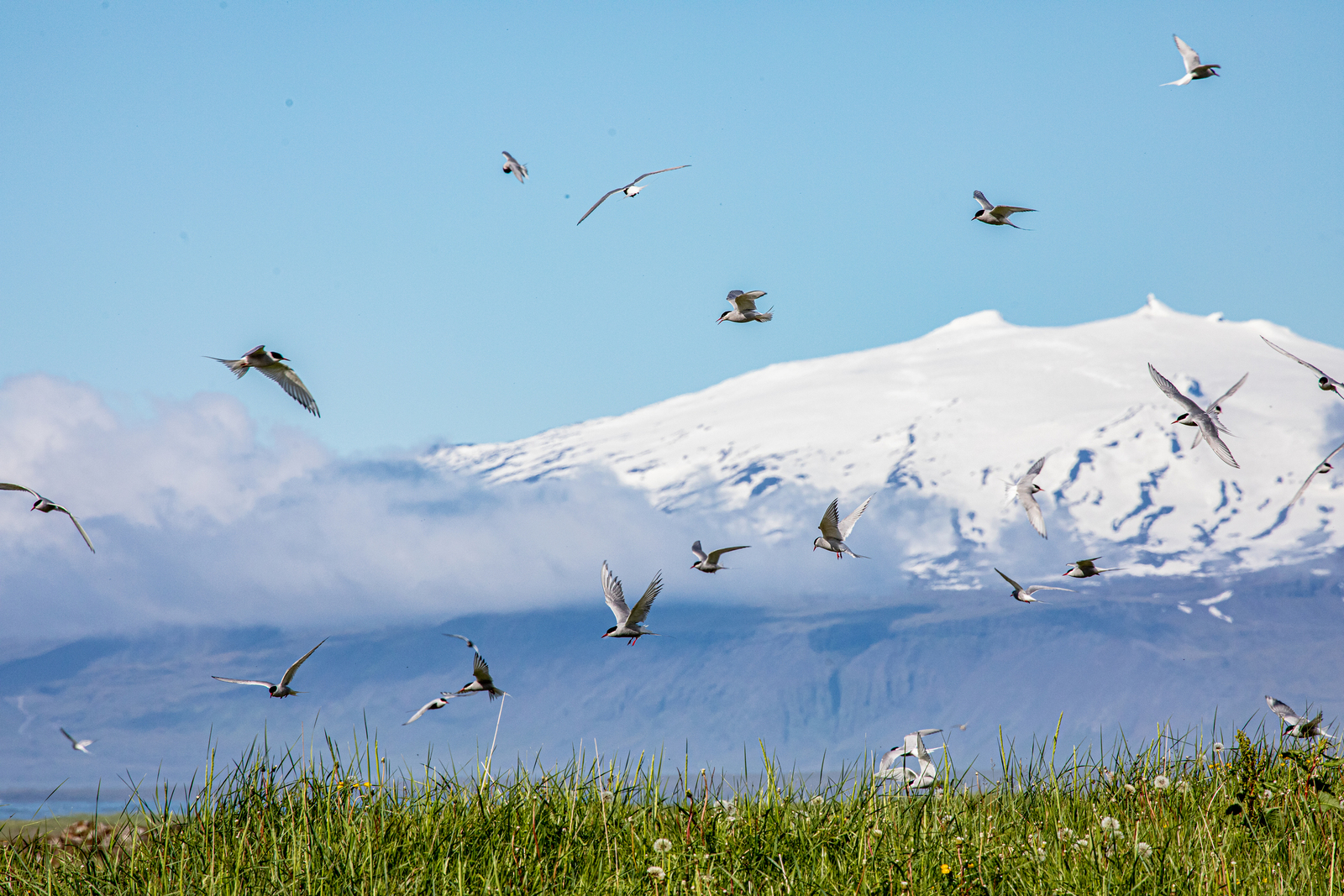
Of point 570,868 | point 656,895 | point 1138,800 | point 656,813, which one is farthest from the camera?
point 1138,800

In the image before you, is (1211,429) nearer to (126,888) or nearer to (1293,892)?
(1293,892)

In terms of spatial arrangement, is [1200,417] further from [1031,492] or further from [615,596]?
[615,596]

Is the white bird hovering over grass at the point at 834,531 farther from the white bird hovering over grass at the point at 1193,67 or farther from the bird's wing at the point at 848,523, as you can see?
the white bird hovering over grass at the point at 1193,67

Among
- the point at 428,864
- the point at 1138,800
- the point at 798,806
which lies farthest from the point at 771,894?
the point at 1138,800

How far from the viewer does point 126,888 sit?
6.68 metres

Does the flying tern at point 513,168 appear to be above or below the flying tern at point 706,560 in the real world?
above

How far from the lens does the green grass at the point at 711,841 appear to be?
6.21 meters

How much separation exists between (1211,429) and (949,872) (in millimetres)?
5761

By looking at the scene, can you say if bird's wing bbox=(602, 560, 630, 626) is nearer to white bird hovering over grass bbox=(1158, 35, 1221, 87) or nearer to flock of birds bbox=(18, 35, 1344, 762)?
flock of birds bbox=(18, 35, 1344, 762)

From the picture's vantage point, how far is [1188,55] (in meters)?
11.3

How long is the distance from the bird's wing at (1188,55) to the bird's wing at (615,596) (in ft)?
27.5

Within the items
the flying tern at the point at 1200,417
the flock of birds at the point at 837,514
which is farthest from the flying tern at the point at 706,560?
the flying tern at the point at 1200,417

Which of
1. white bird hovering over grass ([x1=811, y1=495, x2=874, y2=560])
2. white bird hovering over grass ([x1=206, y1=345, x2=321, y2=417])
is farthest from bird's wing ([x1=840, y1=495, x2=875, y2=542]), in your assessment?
white bird hovering over grass ([x1=206, y1=345, x2=321, y2=417])

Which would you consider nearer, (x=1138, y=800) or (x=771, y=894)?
(x=771, y=894)
